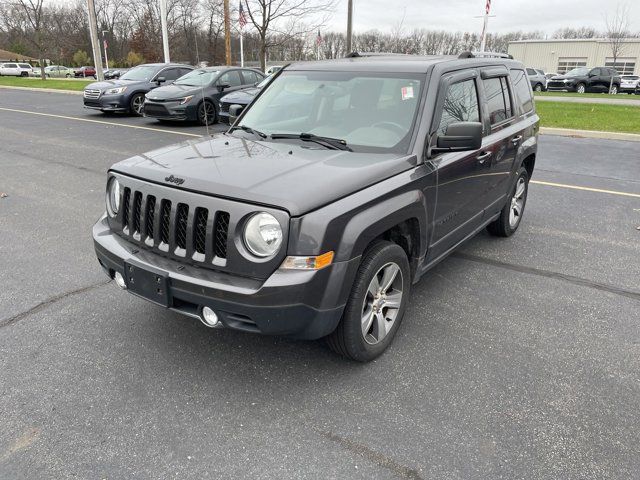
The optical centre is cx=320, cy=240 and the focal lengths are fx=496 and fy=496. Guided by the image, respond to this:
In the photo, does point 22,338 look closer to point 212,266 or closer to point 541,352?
point 212,266

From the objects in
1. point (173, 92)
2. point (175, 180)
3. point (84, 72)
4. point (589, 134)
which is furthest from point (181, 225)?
point (84, 72)

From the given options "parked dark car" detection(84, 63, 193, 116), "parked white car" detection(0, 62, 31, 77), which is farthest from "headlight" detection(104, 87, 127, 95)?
"parked white car" detection(0, 62, 31, 77)

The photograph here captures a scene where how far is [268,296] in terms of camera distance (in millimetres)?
2467

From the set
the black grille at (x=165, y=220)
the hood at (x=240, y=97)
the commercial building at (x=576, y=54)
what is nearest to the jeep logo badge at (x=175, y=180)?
the black grille at (x=165, y=220)

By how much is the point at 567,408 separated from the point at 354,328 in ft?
4.12

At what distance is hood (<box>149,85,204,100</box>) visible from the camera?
1294 centimetres

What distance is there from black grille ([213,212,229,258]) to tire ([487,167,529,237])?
351 cm

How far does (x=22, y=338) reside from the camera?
3316 millimetres

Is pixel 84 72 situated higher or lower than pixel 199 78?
higher

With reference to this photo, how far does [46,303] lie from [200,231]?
190 cm

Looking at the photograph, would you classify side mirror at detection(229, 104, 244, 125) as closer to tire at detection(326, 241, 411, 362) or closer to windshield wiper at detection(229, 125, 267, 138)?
windshield wiper at detection(229, 125, 267, 138)

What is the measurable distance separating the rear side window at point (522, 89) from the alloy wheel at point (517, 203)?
2.59ft

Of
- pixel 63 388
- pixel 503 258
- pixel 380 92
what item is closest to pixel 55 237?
pixel 63 388

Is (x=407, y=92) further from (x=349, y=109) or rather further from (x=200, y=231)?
(x=200, y=231)
